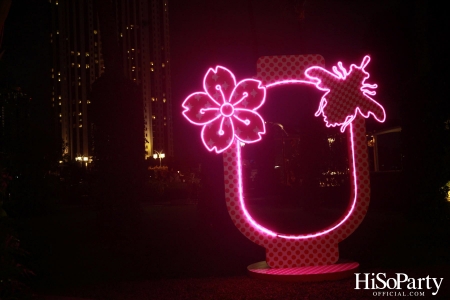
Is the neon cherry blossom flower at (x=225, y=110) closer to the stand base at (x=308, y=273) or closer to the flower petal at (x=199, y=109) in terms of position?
the flower petal at (x=199, y=109)

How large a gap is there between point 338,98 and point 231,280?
3.04m

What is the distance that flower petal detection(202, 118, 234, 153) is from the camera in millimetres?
7707

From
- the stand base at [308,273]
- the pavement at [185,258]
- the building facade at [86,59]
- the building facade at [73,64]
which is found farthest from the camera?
the building facade at [73,64]

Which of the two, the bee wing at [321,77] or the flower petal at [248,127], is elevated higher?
the bee wing at [321,77]

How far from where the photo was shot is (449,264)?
8.59 m

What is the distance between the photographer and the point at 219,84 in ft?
25.9

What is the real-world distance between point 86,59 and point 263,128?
111m

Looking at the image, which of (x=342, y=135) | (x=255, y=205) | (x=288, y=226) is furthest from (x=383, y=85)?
(x=288, y=226)

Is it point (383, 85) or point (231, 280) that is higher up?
point (383, 85)

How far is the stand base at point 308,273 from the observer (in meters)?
7.48

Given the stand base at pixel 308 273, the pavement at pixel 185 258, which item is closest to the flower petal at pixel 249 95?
the stand base at pixel 308 273

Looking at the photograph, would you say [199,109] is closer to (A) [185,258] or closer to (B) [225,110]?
(B) [225,110]

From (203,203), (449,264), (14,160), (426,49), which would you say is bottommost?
(449,264)

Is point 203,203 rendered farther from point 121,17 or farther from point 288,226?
point 121,17
